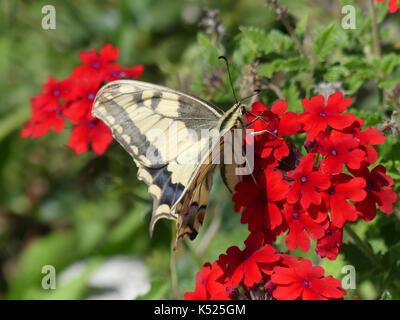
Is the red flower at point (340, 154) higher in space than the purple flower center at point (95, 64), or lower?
lower

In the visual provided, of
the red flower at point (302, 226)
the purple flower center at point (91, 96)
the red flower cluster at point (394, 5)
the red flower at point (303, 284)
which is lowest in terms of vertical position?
the red flower at point (303, 284)

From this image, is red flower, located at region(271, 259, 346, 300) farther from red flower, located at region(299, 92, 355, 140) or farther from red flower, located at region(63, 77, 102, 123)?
red flower, located at region(63, 77, 102, 123)

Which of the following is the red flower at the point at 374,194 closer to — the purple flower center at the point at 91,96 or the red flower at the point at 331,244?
the red flower at the point at 331,244

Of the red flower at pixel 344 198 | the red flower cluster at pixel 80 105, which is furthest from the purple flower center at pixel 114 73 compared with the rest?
the red flower at pixel 344 198

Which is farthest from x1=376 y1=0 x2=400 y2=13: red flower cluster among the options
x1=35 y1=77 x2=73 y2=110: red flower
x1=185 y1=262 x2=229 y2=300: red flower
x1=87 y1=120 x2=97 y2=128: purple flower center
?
x1=35 y1=77 x2=73 y2=110: red flower

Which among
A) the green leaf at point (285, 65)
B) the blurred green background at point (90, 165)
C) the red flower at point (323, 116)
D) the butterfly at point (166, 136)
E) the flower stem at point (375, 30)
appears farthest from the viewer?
the blurred green background at point (90, 165)

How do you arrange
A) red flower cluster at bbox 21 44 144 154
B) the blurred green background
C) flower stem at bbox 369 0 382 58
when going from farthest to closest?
1. the blurred green background
2. red flower cluster at bbox 21 44 144 154
3. flower stem at bbox 369 0 382 58
